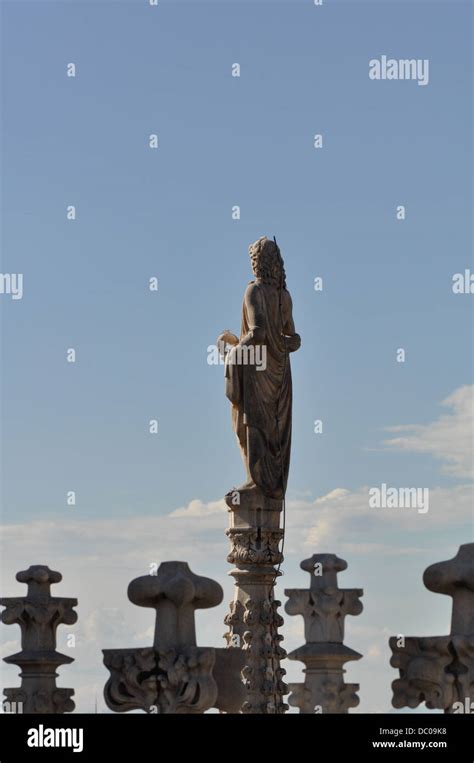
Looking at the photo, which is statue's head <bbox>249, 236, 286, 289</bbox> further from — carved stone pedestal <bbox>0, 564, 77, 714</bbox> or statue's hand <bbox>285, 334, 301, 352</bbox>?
carved stone pedestal <bbox>0, 564, 77, 714</bbox>

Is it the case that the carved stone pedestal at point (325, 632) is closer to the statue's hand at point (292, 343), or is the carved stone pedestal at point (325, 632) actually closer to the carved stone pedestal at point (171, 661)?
the statue's hand at point (292, 343)

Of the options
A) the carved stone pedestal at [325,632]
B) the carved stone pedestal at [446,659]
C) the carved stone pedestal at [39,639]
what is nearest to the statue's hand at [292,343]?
the carved stone pedestal at [325,632]

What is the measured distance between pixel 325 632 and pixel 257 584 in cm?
86

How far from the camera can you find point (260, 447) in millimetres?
22891

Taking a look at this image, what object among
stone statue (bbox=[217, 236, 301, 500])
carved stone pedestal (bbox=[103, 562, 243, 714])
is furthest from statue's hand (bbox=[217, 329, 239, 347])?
carved stone pedestal (bbox=[103, 562, 243, 714])

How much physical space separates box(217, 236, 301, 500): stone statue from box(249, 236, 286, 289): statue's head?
1 centimetres

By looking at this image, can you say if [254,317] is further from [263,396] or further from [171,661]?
[171,661]

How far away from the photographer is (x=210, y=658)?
16.5m

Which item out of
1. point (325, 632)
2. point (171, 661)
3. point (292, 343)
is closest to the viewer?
point (171, 661)

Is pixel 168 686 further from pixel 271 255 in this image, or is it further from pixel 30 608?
pixel 271 255

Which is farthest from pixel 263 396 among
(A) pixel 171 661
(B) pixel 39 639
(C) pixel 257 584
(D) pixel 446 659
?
(A) pixel 171 661

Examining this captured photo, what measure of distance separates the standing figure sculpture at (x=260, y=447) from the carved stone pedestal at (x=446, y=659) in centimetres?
376
